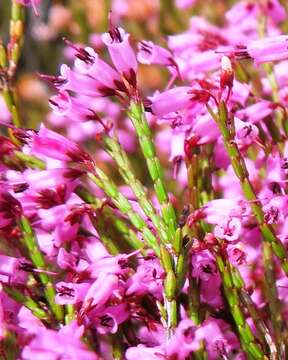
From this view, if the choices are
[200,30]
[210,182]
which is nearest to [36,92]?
[200,30]

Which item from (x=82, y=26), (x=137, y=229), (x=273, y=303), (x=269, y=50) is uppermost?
(x=82, y=26)

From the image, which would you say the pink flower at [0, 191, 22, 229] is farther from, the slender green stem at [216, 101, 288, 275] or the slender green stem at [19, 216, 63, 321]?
the slender green stem at [216, 101, 288, 275]

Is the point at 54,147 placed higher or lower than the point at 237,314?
higher

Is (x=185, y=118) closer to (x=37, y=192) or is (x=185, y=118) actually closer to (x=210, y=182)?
(x=210, y=182)

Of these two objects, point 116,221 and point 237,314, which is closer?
point 237,314

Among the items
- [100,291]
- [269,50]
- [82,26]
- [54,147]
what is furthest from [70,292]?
[82,26]

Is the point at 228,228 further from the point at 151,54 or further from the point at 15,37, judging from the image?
the point at 15,37

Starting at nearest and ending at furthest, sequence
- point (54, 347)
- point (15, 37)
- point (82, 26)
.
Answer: point (54, 347)
point (15, 37)
point (82, 26)

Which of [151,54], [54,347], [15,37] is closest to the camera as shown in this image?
[54,347]
